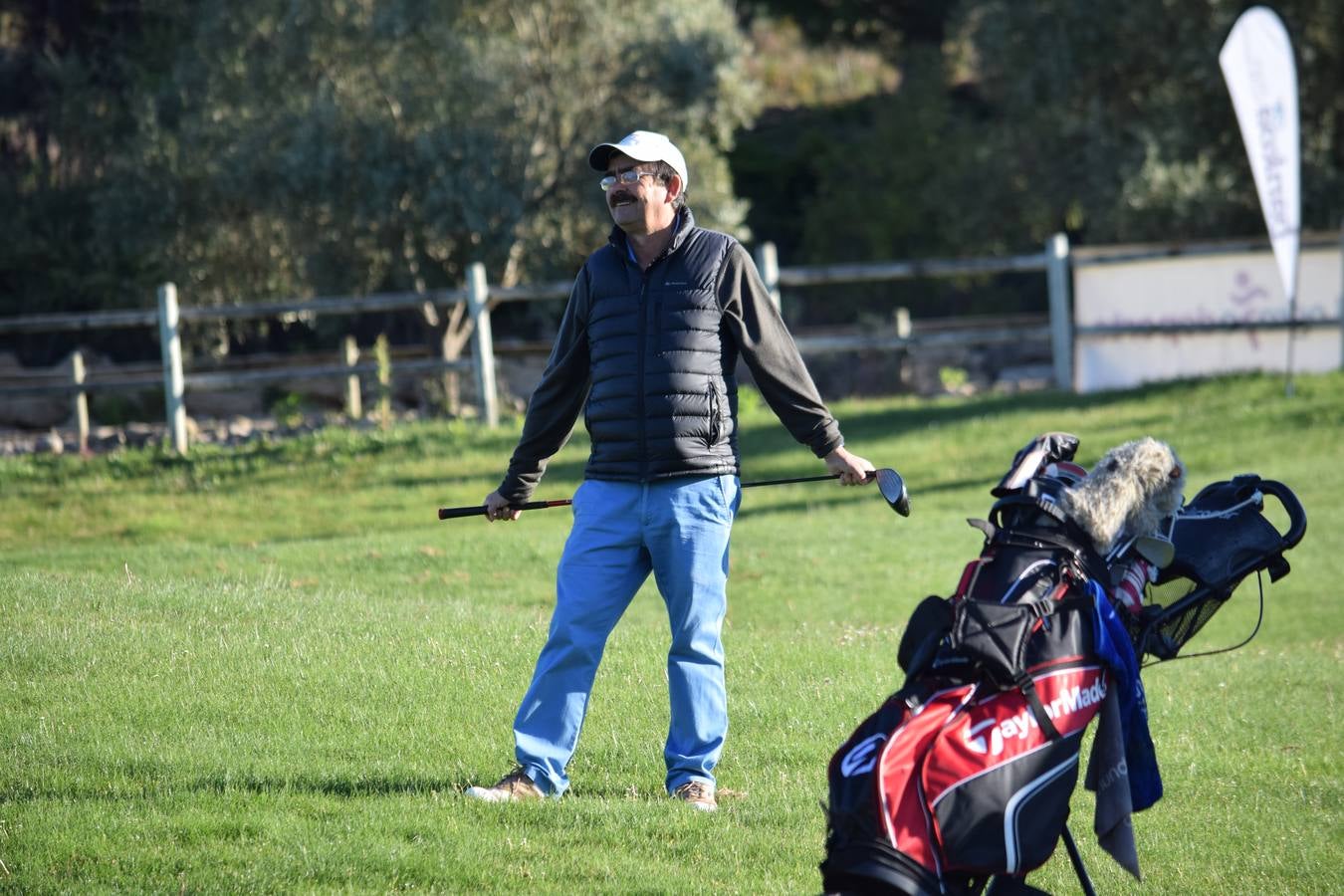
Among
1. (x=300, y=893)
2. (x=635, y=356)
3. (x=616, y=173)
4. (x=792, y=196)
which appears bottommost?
(x=300, y=893)

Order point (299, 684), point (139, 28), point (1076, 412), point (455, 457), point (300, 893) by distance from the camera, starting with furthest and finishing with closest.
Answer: point (139, 28) → point (1076, 412) → point (455, 457) → point (299, 684) → point (300, 893)

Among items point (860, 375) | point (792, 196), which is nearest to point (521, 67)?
point (860, 375)

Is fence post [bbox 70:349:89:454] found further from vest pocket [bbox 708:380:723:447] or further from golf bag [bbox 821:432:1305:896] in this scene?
golf bag [bbox 821:432:1305:896]

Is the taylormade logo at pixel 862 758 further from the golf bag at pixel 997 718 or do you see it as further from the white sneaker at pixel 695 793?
the white sneaker at pixel 695 793

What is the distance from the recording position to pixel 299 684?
668 cm

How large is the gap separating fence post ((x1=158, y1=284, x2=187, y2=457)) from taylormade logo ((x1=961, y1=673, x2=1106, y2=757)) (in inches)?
569

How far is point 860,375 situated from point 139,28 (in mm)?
16117

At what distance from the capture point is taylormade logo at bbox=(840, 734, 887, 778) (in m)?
3.88

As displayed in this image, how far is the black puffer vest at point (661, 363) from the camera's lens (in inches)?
211

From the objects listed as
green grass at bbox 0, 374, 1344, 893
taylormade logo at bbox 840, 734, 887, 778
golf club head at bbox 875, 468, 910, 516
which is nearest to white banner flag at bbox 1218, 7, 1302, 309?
green grass at bbox 0, 374, 1344, 893

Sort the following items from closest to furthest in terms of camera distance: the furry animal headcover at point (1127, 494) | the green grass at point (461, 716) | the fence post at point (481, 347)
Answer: the furry animal headcover at point (1127, 494)
the green grass at point (461, 716)
the fence post at point (481, 347)

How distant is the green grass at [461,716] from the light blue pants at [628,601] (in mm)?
258

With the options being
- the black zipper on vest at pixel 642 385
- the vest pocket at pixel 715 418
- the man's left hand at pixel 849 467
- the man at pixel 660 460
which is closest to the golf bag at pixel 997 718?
the man's left hand at pixel 849 467

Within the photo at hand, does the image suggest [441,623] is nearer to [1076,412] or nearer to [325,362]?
[1076,412]
